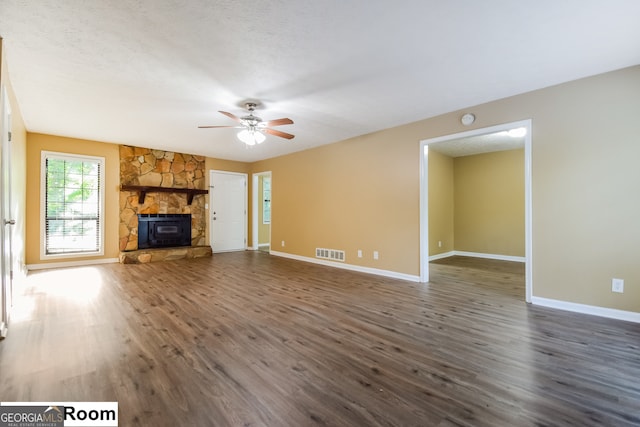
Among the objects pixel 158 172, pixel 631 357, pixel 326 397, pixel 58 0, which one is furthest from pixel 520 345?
pixel 158 172

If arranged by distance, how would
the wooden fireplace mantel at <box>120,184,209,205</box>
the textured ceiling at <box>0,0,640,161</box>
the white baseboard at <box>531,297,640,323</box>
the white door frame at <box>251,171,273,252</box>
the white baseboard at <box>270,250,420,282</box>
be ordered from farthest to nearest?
the white door frame at <box>251,171,273,252</box> → the wooden fireplace mantel at <box>120,184,209,205</box> → the white baseboard at <box>270,250,420,282</box> → the white baseboard at <box>531,297,640,323</box> → the textured ceiling at <box>0,0,640,161</box>

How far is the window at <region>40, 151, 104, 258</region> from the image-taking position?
5.54 meters

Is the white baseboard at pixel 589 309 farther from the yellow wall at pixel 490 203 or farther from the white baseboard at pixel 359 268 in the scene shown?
Answer: the yellow wall at pixel 490 203

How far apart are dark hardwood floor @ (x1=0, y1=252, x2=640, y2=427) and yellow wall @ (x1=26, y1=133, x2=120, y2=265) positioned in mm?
1944

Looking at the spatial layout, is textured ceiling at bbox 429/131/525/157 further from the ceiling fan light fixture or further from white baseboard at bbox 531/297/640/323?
the ceiling fan light fixture

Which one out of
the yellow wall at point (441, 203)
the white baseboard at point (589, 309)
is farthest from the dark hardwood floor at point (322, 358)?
the yellow wall at point (441, 203)

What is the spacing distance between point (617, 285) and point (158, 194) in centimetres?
817

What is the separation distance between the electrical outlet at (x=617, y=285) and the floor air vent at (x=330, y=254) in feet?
12.6

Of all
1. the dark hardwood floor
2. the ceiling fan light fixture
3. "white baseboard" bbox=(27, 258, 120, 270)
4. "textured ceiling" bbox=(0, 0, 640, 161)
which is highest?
"textured ceiling" bbox=(0, 0, 640, 161)

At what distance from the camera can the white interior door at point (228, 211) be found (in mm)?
7715

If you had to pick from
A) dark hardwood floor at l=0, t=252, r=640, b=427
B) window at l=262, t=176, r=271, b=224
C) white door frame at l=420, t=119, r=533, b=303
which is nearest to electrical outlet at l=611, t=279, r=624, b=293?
dark hardwood floor at l=0, t=252, r=640, b=427

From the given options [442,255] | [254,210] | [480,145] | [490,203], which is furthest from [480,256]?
[254,210]

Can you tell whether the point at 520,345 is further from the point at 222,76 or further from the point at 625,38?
the point at 222,76

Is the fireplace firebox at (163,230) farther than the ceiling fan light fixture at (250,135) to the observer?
Yes
